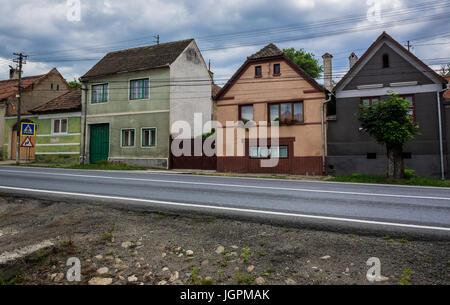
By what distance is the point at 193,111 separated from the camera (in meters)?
25.5

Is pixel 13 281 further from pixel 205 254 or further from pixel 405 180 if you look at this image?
pixel 405 180

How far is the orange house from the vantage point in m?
19.2

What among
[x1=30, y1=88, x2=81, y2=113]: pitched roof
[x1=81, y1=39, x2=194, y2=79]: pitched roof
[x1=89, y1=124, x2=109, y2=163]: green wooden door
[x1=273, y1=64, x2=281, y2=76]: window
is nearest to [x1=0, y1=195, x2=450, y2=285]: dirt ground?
[x1=273, y1=64, x2=281, y2=76]: window

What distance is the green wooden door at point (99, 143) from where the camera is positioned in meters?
24.6

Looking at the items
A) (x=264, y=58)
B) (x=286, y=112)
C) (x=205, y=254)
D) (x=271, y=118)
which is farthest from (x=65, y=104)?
(x=205, y=254)

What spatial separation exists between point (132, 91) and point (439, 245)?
921 inches

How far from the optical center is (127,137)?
24047mm

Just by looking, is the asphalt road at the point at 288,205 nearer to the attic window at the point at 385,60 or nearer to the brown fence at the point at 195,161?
the brown fence at the point at 195,161

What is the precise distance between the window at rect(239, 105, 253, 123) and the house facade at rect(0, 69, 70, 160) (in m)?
19.5

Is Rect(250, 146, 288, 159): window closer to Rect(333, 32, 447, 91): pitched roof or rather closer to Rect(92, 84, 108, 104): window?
Rect(333, 32, 447, 91): pitched roof

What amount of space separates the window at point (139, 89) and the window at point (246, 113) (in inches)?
306

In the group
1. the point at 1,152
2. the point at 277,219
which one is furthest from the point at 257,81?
the point at 1,152

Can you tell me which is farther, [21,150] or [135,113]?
[21,150]

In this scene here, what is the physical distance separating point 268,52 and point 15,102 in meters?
25.0
